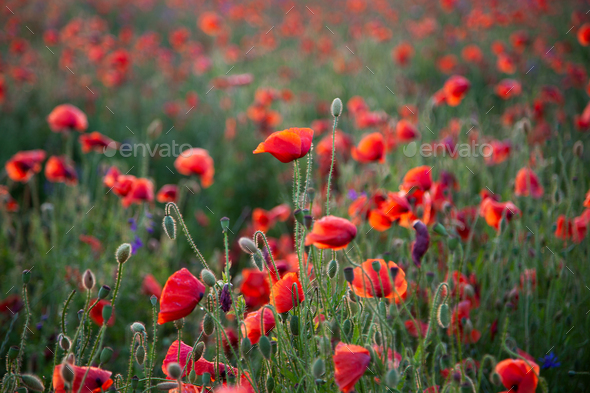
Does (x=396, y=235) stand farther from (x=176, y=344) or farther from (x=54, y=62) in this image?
(x=54, y=62)

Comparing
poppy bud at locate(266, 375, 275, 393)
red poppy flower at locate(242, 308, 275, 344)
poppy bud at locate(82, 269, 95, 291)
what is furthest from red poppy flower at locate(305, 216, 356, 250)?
poppy bud at locate(82, 269, 95, 291)

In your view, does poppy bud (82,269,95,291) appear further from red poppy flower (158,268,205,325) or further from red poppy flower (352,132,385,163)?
red poppy flower (352,132,385,163)

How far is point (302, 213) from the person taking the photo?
0.97 metres

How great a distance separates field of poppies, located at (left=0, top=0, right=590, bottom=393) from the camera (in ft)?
3.40

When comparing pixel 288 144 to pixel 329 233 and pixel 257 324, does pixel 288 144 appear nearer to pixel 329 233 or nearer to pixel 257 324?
pixel 329 233

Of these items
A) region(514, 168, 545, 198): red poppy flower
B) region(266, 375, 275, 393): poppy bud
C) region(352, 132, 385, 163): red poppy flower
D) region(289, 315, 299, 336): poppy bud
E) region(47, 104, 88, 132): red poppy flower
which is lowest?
region(266, 375, 275, 393): poppy bud

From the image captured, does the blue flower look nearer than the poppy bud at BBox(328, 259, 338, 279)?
No

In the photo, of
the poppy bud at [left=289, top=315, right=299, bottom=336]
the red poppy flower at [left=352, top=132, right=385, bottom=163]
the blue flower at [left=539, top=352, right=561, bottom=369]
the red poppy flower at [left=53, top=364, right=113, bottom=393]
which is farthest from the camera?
the red poppy flower at [left=352, top=132, right=385, bottom=163]

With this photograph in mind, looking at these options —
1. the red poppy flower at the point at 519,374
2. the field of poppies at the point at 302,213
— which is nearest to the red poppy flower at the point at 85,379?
the field of poppies at the point at 302,213

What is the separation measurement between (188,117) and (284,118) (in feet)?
3.66

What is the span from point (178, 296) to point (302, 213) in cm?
34

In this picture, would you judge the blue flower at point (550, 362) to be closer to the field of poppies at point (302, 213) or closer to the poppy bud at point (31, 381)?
the field of poppies at point (302, 213)

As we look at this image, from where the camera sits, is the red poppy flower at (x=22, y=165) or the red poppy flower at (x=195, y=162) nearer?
the red poppy flower at (x=22, y=165)

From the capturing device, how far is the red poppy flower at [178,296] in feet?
3.14
